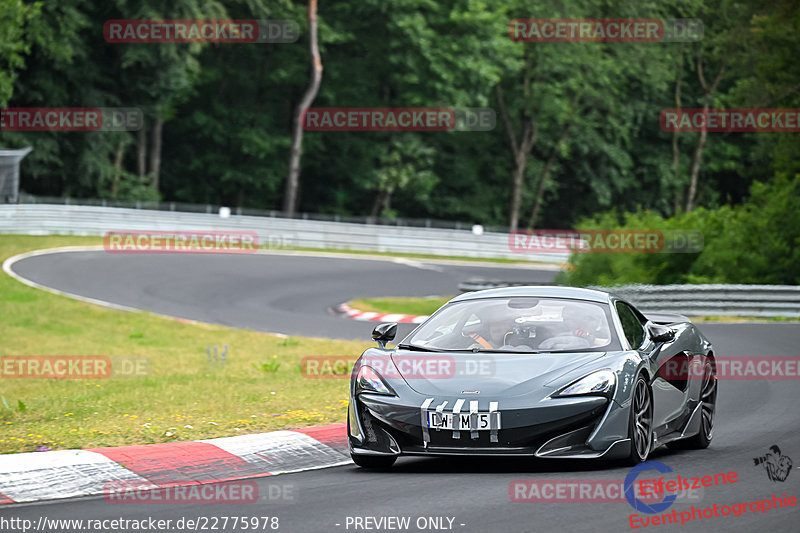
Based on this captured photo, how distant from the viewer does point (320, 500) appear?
7.07 meters

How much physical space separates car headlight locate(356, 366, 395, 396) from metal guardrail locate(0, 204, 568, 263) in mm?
31773

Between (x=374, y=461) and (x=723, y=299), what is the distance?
59.7 ft

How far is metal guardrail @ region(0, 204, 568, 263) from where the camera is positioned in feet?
128

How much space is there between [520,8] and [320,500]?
175 ft

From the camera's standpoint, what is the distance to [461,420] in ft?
25.4

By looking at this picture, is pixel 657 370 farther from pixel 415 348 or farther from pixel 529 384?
pixel 415 348

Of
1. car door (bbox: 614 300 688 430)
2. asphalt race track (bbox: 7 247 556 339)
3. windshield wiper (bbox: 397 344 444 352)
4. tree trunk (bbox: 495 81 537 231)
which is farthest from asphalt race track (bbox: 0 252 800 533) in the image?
tree trunk (bbox: 495 81 537 231)

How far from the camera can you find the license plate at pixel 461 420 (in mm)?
7715

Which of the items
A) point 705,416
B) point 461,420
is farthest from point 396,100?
point 461,420

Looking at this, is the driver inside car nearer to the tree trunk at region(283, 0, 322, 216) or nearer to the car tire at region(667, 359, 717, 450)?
the car tire at region(667, 359, 717, 450)

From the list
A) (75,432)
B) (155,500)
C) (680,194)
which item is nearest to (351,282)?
(75,432)

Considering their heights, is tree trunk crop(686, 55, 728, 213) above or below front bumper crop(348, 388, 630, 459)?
above

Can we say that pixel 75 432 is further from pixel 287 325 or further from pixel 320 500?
pixel 287 325

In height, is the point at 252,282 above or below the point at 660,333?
below
